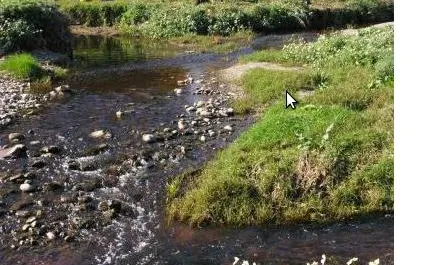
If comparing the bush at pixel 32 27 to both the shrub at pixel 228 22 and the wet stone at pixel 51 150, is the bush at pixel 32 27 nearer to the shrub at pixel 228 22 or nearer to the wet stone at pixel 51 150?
the shrub at pixel 228 22

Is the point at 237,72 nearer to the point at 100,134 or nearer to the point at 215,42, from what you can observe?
the point at 100,134

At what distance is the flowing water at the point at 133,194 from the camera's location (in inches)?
332

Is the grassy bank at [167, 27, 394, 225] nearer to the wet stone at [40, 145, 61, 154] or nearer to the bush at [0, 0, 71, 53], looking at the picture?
the wet stone at [40, 145, 61, 154]

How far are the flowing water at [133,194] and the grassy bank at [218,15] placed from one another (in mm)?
15378

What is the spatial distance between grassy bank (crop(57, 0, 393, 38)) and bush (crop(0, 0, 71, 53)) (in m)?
7.42

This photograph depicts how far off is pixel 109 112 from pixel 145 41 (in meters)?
18.3

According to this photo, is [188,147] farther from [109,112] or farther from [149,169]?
[109,112]

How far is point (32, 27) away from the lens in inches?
989

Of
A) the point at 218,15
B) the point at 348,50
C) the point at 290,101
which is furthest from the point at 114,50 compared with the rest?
the point at 290,101

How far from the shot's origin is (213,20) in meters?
35.0

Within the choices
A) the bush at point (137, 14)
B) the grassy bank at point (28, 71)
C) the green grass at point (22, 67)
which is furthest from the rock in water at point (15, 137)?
the bush at point (137, 14)
